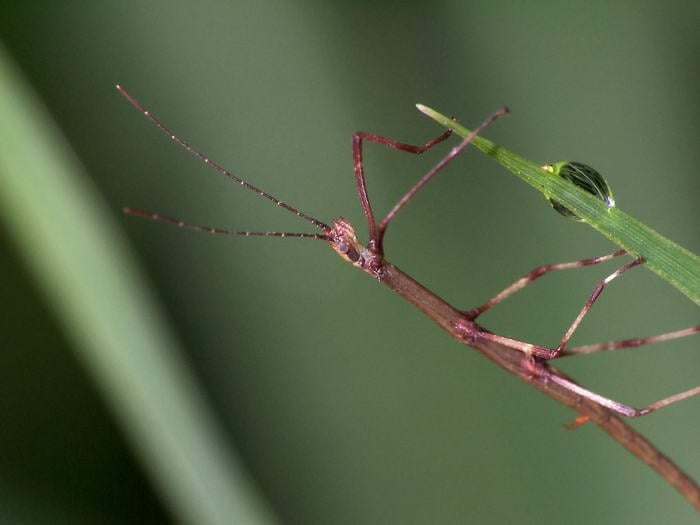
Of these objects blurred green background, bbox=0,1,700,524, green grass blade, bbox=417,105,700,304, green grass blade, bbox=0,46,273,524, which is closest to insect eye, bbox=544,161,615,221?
green grass blade, bbox=417,105,700,304

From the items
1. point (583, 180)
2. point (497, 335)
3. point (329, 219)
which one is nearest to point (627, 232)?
Answer: point (583, 180)

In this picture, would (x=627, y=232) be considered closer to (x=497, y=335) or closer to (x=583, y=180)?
(x=583, y=180)

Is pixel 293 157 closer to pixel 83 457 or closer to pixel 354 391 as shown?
pixel 354 391

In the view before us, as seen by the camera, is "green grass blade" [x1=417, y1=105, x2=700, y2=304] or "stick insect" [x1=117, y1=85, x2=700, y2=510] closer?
"green grass blade" [x1=417, y1=105, x2=700, y2=304]

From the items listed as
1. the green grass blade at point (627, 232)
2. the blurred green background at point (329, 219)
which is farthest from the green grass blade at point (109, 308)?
the green grass blade at point (627, 232)

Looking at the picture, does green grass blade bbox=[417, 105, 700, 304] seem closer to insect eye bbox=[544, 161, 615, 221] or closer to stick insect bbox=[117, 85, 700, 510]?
insect eye bbox=[544, 161, 615, 221]

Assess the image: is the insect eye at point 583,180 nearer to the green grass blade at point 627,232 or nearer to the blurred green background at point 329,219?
the green grass blade at point 627,232
